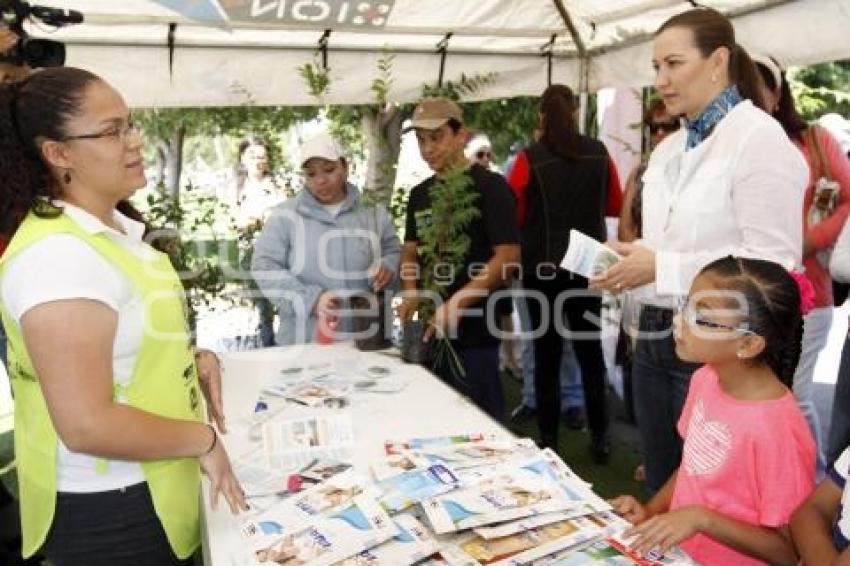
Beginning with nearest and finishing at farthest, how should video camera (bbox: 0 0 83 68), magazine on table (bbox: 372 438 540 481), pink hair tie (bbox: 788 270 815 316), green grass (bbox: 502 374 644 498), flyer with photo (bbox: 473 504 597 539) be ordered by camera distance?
flyer with photo (bbox: 473 504 597 539), magazine on table (bbox: 372 438 540 481), pink hair tie (bbox: 788 270 815 316), video camera (bbox: 0 0 83 68), green grass (bbox: 502 374 644 498)

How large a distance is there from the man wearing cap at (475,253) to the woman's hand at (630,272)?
32.7 inches

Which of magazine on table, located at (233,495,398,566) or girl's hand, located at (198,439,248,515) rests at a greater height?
girl's hand, located at (198,439,248,515)

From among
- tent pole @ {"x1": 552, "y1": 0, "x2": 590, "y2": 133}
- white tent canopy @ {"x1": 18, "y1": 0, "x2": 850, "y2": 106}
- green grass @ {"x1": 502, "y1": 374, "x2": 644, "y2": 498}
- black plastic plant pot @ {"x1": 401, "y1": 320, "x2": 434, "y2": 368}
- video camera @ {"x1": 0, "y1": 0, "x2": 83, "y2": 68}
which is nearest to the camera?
video camera @ {"x1": 0, "y1": 0, "x2": 83, "y2": 68}

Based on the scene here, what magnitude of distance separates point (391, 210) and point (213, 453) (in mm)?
1866

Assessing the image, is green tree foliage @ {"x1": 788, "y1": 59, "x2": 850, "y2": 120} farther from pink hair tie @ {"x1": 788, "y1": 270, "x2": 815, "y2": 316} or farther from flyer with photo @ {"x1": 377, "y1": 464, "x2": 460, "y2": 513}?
flyer with photo @ {"x1": 377, "y1": 464, "x2": 460, "y2": 513}

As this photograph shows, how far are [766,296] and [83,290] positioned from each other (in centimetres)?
122

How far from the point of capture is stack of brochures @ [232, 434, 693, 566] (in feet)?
3.85

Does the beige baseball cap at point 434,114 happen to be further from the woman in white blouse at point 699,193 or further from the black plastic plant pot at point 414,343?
the woman in white blouse at point 699,193

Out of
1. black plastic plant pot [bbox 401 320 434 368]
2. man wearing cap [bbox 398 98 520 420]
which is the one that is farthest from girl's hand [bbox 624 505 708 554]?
man wearing cap [bbox 398 98 520 420]

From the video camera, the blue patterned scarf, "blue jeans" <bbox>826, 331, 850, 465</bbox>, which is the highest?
the video camera

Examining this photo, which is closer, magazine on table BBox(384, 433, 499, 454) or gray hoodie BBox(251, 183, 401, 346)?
magazine on table BBox(384, 433, 499, 454)

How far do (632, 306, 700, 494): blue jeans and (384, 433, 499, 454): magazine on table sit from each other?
479mm

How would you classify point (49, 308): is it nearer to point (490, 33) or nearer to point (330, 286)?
point (330, 286)

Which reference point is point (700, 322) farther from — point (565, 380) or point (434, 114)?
point (565, 380)
